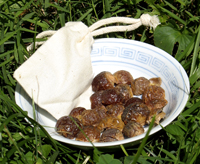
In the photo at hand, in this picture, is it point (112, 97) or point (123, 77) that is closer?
point (112, 97)

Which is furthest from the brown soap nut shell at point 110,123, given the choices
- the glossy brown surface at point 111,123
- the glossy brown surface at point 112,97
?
the glossy brown surface at point 112,97

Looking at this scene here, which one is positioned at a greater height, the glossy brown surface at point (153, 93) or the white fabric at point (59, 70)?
the white fabric at point (59, 70)

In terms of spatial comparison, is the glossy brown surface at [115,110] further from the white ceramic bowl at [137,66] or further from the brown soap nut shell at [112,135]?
the white ceramic bowl at [137,66]

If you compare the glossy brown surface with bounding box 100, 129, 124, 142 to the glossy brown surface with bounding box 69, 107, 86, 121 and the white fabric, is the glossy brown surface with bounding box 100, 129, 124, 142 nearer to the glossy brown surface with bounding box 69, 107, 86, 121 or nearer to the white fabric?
the glossy brown surface with bounding box 69, 107, 86, 121

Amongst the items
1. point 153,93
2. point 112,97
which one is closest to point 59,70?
point 112,97

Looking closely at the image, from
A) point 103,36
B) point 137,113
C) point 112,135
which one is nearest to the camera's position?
point 112,135

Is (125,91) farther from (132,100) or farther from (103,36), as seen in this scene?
(103,36)
